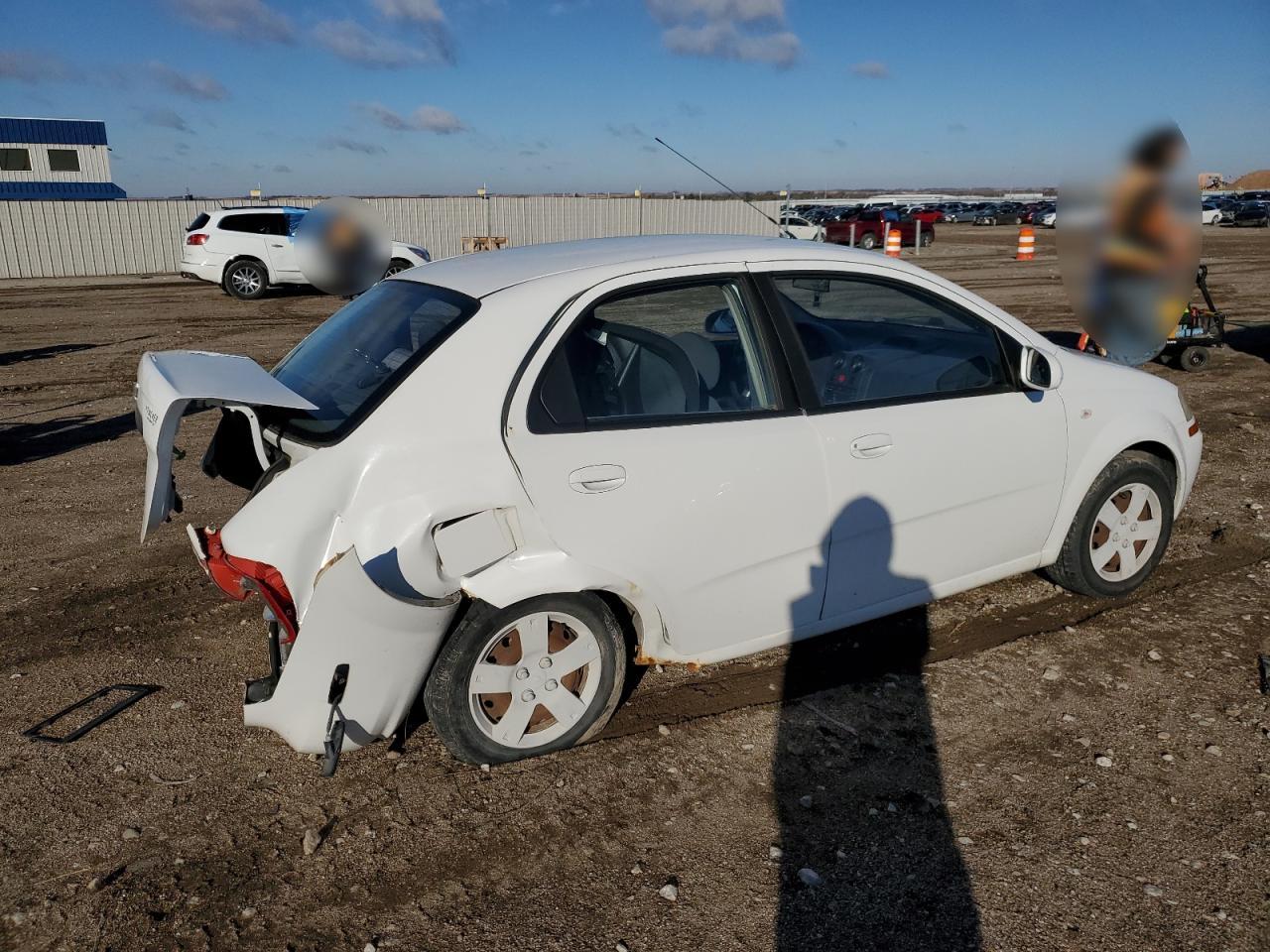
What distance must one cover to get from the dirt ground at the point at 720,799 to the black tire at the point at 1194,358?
650 centimetres

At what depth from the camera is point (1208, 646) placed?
4328 millimetres

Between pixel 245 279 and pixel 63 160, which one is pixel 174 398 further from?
pixel 63 160

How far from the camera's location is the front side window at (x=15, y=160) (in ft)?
147

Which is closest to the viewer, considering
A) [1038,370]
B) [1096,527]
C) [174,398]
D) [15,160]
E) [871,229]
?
[174,398]

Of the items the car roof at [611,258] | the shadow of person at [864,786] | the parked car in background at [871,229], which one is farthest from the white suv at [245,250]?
the parked car in background at [871,229]

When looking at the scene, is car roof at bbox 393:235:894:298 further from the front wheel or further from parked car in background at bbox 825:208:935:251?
parked car in background at bbox 825:208:935:251

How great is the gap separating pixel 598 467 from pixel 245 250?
18744mm

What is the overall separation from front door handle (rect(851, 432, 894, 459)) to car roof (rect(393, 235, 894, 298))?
67 centimetres

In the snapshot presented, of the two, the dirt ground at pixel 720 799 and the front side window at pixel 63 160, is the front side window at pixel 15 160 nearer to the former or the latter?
the front side window at pixel 63 160

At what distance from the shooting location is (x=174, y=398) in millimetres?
2943

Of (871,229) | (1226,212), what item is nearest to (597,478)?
(871,229)

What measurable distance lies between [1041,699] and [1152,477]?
4.38ft

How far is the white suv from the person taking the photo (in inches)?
779

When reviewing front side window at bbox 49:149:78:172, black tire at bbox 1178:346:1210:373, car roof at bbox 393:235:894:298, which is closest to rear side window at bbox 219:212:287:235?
black tire at bbox 1178:346:1210:373
